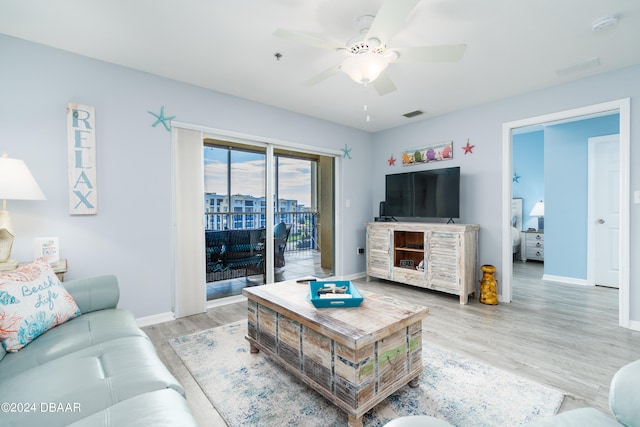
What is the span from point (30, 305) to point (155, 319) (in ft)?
4.89

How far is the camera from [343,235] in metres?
4.73

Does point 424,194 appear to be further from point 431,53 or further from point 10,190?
point 10,190

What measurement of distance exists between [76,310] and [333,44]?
2.31 m

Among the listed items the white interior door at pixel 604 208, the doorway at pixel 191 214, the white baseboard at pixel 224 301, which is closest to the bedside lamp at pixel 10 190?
the doorway at pixel 191 214

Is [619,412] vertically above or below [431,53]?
below

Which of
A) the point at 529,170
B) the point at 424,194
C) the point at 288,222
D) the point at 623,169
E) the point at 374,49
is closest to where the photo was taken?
the point at 374,49

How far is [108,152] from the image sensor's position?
8.84 ft

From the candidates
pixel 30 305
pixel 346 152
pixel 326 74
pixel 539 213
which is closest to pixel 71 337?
pixel 30 305

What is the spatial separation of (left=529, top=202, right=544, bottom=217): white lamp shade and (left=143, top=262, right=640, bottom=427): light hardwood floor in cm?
237

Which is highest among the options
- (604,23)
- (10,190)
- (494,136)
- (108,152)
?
(604,23)

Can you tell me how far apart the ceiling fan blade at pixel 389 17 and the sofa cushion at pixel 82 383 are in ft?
6.63

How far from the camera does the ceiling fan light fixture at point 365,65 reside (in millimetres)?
1913

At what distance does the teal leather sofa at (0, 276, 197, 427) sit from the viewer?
3.22 ft

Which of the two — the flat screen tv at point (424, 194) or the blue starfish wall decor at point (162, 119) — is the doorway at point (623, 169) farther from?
the blue starfish wall decor at point (162, 119)
